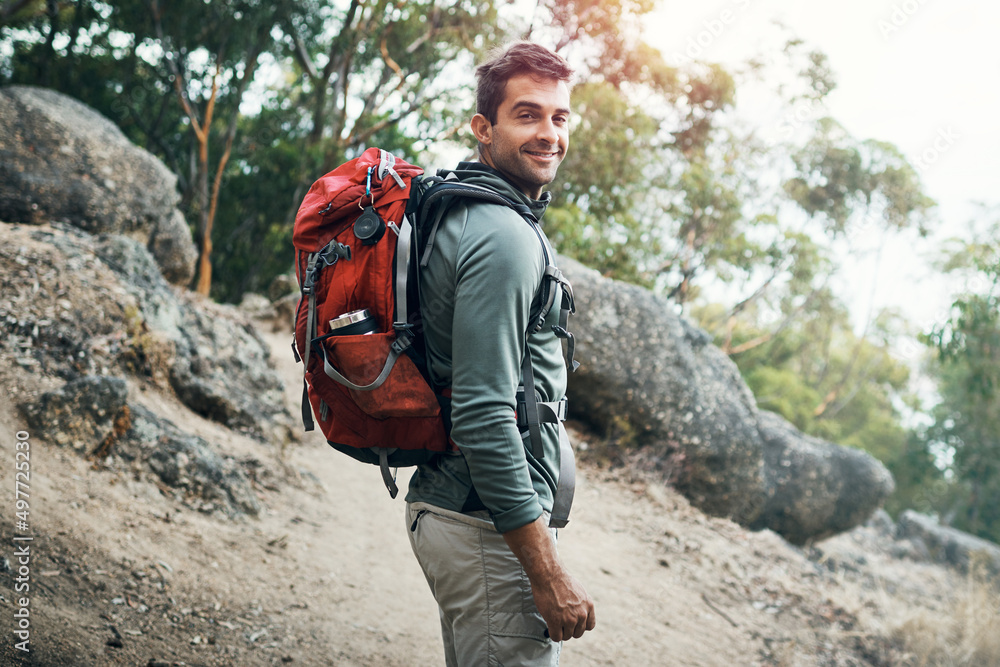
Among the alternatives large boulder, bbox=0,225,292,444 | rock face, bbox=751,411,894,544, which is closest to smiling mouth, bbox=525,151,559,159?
large boulder, bbox=0,225,292,444

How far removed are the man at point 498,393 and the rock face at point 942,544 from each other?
16.0 metres

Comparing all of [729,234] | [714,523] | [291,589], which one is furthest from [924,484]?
[291,589]

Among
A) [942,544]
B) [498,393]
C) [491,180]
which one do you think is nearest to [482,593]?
[498,393]

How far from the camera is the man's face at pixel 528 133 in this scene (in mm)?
1646

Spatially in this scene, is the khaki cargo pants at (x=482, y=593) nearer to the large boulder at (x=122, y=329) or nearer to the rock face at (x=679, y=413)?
the large boulder at (x=122, y=329)

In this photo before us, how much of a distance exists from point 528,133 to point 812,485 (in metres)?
7.76

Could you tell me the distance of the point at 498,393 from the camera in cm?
137

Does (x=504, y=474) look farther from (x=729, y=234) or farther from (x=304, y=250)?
(x=729, y=234)

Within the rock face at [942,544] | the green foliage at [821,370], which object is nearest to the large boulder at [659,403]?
the rock face at [942,544]

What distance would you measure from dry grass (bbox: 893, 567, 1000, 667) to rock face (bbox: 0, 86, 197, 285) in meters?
7.88

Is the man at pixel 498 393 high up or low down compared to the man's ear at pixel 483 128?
down

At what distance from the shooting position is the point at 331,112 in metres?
13.7
